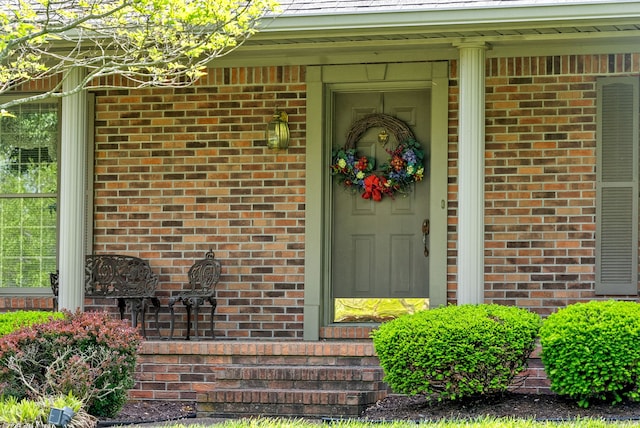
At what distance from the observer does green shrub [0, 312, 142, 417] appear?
7.79 meters

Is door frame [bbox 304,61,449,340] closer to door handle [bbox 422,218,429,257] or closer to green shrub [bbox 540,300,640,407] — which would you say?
door handle [bbox 422,218,429,257]

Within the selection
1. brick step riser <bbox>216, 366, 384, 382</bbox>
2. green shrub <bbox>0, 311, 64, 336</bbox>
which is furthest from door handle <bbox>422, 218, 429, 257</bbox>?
green shrub <bbox>0, 311, 64, 336</bbox>

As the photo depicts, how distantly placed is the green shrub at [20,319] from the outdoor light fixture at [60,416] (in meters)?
1.54

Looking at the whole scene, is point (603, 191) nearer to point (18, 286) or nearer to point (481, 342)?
point (481, 342)

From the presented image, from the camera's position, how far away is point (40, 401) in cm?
739

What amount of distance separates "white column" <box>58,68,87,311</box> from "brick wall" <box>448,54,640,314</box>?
10.6 feet

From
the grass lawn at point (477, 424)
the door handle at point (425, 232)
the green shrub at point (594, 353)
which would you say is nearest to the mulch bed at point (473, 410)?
the green shrub at point (594, 353)

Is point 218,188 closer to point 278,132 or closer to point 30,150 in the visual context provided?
point 278,132

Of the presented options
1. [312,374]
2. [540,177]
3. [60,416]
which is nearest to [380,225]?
[540,177]

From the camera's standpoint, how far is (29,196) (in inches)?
436

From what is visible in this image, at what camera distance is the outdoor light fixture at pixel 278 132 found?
1055cm

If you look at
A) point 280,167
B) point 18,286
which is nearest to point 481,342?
point 280,167

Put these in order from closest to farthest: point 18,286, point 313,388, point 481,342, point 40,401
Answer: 1. point 40,401
2. point 481,342
3. point 313,388
4. point 18,286

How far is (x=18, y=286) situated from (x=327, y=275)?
3.00 m
